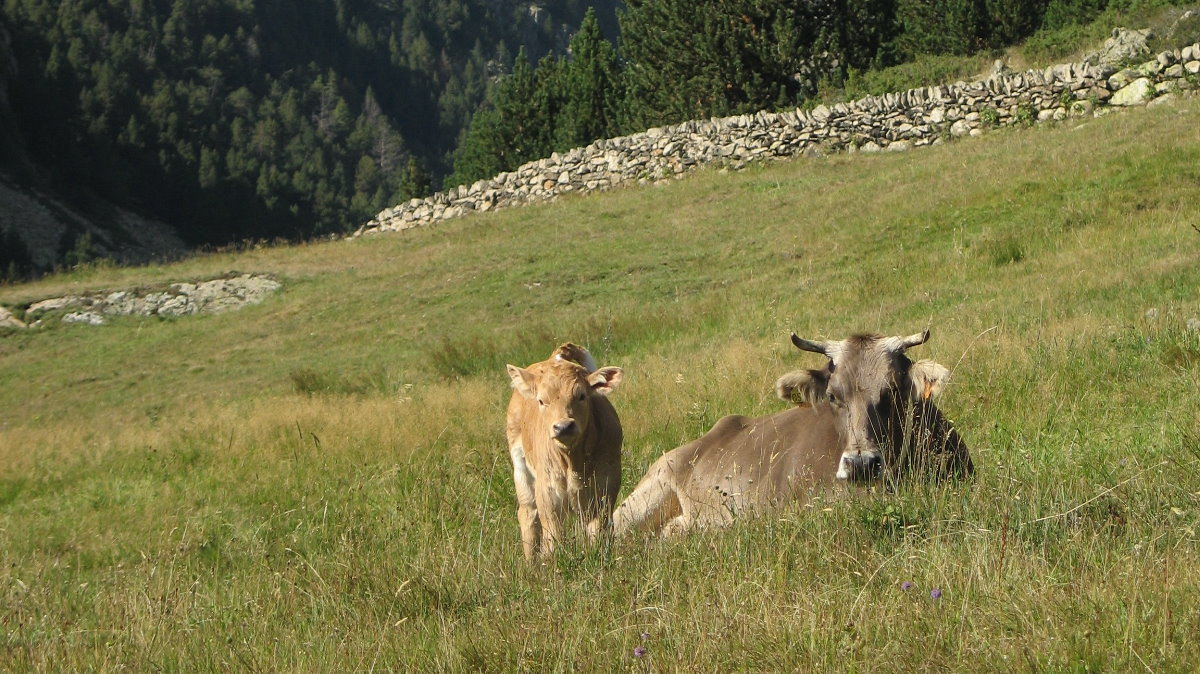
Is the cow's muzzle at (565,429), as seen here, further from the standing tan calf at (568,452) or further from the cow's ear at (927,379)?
the cow's ear at (927,379)

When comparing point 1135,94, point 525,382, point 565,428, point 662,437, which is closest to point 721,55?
point 1135,94

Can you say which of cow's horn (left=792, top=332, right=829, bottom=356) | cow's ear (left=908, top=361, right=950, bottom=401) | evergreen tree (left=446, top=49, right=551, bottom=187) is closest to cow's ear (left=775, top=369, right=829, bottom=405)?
cow's horn (left=792, top=332, right=829, bottom=356)

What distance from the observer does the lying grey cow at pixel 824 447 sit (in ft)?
19.7

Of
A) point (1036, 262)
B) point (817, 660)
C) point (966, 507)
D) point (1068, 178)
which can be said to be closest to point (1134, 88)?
point (1068, 178)

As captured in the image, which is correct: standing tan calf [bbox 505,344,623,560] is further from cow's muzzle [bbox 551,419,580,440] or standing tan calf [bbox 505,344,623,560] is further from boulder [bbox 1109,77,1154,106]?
boulder [bbox 1109,77,1154,106]

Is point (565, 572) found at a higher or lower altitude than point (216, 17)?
lower

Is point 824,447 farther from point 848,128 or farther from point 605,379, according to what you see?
point 848,128

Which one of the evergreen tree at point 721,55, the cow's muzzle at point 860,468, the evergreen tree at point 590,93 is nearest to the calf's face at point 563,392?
the cow's muzzle at point 860,468

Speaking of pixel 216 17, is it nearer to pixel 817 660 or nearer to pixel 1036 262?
pixel 1036 262

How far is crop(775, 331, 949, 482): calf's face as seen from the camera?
6.14 m

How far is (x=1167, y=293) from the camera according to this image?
436 inches

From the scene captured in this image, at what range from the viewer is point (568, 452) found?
6488 millimetres

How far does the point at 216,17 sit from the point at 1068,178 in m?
143

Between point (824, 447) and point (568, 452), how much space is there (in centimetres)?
146
